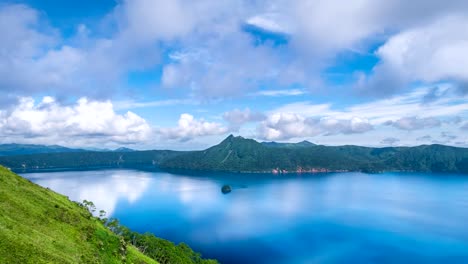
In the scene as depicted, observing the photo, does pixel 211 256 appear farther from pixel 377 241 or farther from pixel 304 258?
pixel 377 241

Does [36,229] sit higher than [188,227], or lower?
higher

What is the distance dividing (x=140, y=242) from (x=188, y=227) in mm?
66835

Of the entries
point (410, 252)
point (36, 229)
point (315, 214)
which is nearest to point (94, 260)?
point (36, 229)

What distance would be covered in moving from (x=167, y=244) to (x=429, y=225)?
152725mm

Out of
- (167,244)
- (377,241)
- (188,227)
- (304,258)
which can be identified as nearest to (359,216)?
(377,241)

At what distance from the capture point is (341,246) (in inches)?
5167

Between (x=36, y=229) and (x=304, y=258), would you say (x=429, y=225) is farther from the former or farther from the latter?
(x=36, y=229)

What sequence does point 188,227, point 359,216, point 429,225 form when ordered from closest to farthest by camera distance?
point 188,227 → point 429,225 → point 359,216

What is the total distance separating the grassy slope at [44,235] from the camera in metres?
39.2

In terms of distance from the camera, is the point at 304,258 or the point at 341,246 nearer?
the point at 304,258

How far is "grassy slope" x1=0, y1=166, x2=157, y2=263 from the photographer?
39.2 meters

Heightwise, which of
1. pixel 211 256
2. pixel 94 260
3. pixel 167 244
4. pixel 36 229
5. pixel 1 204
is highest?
pixel 1 204

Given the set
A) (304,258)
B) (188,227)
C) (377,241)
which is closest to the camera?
(304,258)

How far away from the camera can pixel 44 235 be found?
47.3 m
